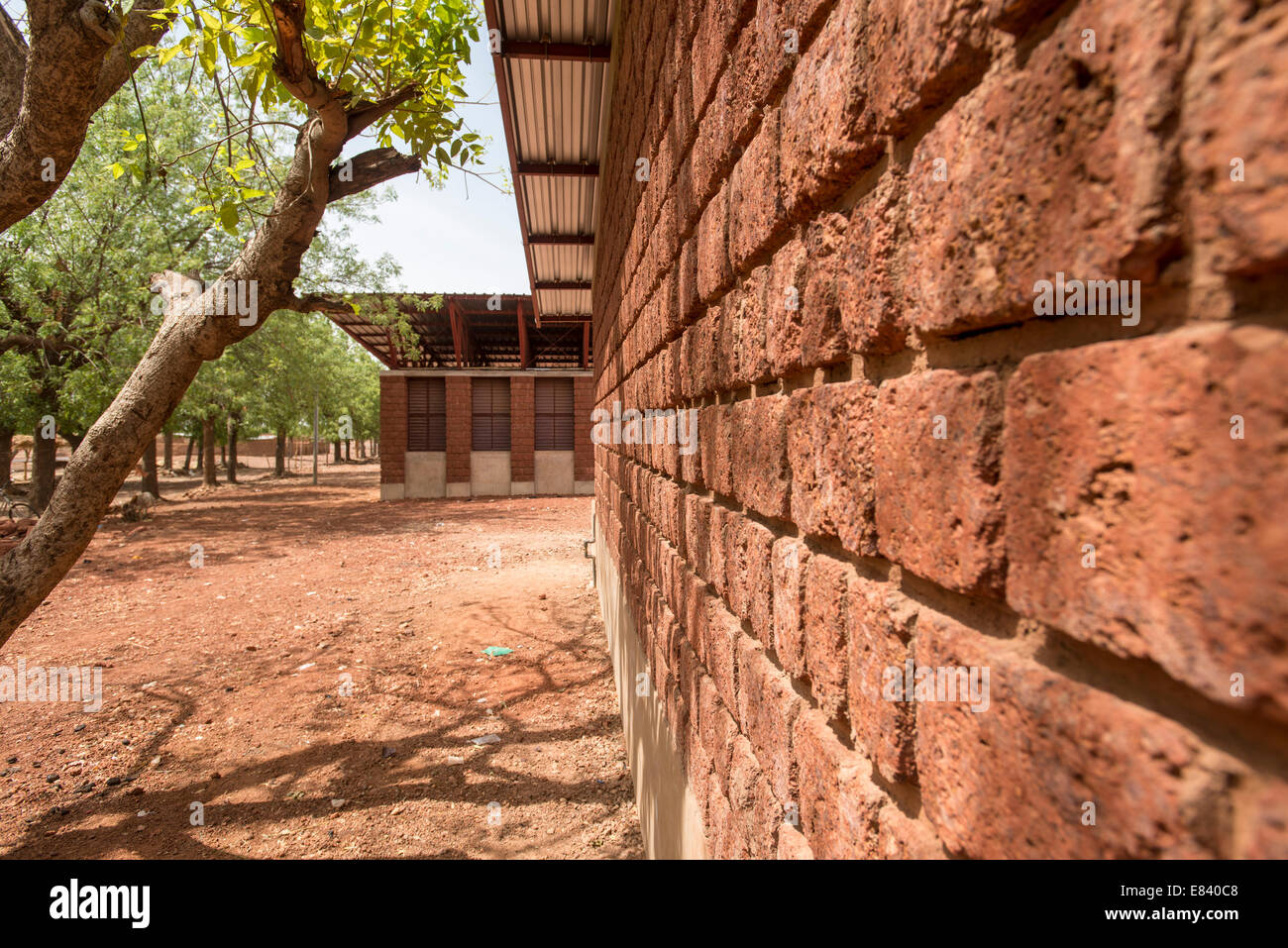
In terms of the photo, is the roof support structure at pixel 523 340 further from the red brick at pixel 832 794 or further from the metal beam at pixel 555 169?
the red brick at pixel 832 794

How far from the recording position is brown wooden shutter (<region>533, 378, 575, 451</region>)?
2309 cm

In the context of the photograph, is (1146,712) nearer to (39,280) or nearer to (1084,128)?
(1084,128)

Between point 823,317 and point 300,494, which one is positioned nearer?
point 823,317

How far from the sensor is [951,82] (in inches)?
28.6

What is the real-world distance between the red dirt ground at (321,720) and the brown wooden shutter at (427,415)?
12.1m

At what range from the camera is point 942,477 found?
29.5 inches

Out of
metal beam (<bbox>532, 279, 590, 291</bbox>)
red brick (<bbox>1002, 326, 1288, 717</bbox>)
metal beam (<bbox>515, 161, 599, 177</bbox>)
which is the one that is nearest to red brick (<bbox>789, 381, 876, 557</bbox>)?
red brick (<bbox>1002, 326, 1288, 717</bbox>)

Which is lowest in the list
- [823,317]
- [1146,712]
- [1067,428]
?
[1146,712]

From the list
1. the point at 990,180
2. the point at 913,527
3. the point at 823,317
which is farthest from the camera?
the point at 823,317

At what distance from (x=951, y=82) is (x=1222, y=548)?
1.86 ft

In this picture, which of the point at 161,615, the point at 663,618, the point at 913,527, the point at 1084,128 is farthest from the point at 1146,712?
the point at 161,615

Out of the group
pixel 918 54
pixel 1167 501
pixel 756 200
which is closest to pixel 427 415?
pixel 756 200

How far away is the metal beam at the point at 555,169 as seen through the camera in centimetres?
663

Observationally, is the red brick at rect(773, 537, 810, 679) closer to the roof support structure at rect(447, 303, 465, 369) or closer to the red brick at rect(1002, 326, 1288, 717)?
the red brick at rect(1002, 326, 1288, 717)
